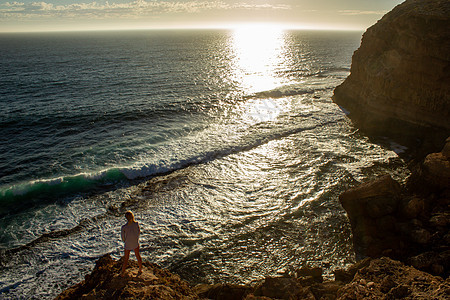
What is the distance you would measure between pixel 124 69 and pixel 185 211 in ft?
151

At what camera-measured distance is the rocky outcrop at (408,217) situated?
10180 mm

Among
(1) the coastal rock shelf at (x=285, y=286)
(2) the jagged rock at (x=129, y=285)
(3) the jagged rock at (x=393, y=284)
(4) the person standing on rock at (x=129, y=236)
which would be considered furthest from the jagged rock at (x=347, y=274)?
(4) the person standing on rock at (x=129, y=236)

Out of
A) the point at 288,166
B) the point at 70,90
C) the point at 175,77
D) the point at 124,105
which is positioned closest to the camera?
the point at 288,166

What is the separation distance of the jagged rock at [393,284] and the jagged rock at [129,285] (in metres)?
4.83

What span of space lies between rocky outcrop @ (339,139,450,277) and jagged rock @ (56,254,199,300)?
8.02m

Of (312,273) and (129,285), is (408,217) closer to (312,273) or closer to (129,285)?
(312,273)

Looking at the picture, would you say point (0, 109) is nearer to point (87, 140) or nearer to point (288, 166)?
point (87, 140)

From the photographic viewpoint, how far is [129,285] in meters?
7.63

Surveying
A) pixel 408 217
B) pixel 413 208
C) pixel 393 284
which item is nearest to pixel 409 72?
pixel 413 208

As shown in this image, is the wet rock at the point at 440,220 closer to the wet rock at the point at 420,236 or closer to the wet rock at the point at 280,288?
the wet rock at the point at 420,236

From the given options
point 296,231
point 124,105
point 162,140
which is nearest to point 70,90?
point 124,105

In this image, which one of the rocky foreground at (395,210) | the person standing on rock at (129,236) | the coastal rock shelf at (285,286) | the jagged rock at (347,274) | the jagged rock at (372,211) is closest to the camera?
the coastal rock shelf at (285,286)

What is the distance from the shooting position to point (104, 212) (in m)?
14.8

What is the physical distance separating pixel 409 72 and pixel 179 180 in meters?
20.5
